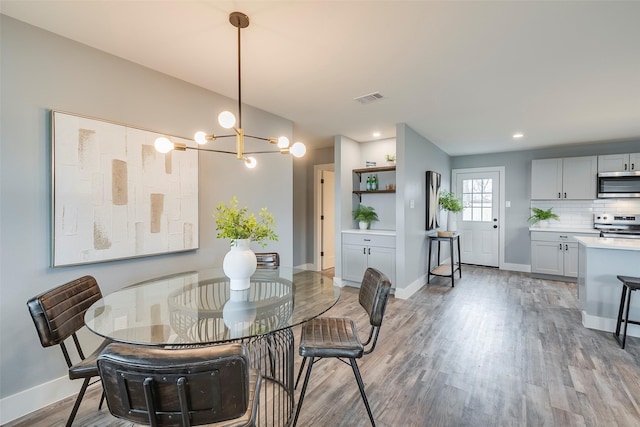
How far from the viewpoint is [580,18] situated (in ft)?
5.92

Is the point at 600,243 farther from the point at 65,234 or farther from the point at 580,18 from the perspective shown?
the point at 65,234

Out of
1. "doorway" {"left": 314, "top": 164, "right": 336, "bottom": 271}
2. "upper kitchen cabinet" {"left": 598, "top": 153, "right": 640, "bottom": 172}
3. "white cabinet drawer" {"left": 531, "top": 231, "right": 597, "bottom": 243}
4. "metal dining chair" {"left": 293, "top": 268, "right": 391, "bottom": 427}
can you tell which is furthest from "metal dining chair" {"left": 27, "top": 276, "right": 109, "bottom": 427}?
"upper kitchen cabinet" {"left": 598, "top": 153, "right": 640, "bottom": 172}

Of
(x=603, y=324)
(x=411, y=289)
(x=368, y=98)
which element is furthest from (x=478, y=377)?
(x=368, y=98)

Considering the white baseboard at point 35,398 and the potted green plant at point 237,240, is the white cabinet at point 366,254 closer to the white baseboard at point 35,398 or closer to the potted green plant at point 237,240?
the potted green plant at point 237,240

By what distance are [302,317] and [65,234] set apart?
1778 mm

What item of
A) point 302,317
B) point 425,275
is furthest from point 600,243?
point 302,317

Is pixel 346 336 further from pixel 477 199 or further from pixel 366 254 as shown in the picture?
pixel 477 199

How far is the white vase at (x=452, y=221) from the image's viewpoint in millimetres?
6551

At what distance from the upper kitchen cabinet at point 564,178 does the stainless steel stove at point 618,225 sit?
1.55ft

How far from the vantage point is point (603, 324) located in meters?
3.13

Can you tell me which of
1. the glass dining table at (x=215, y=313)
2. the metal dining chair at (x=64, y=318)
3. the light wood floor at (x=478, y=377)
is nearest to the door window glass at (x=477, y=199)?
the light wood floor at (x=478, y=377)

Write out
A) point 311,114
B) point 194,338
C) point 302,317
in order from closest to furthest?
1. point 194,338
2. point 302,317
3. point 311,114

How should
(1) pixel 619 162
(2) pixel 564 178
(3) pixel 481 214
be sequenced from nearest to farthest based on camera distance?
(1) pixel 619 162 < (2) pixel 564 178 < (3) pixel 481 214

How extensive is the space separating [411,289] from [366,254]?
2.79 feet
